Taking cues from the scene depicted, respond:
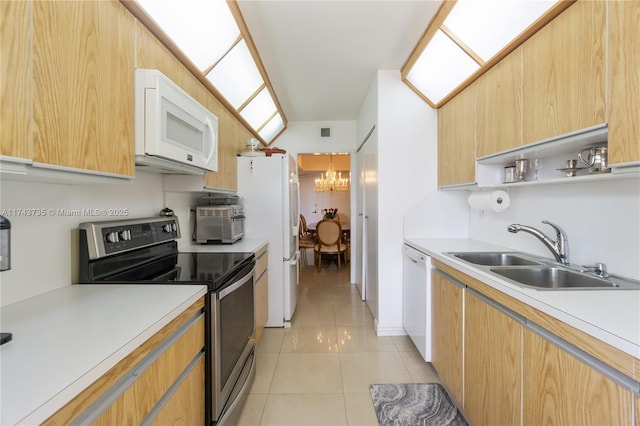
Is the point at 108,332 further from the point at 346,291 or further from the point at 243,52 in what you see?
the point at 346,291

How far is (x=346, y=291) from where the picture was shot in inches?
155

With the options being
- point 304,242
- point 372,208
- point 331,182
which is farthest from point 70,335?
point 331,182

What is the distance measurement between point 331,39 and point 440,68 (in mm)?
905

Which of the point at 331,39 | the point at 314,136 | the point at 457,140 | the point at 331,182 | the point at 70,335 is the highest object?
the point at 331,39

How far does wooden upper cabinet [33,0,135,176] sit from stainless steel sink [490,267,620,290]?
6.04 feet

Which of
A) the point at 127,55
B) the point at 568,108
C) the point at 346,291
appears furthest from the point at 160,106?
the point at 346,291

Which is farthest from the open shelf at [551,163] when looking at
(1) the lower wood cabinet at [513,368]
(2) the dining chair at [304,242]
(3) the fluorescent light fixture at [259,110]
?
(2) the dining chair at [304,242]

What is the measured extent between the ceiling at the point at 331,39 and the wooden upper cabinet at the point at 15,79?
1355mm

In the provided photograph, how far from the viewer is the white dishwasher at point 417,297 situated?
198 cm

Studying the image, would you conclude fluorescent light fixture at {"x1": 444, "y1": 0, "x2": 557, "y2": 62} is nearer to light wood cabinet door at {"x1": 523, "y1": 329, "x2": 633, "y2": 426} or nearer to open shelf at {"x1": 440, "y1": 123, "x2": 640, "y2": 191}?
open shelf at {"x1": 440, "y1": 123, "x2": 640, "y2": 191}

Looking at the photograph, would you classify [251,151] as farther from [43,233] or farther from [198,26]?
[43,233]

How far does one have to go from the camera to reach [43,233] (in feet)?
3.58

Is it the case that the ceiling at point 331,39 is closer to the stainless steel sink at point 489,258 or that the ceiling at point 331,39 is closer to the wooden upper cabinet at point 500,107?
the wooden upper cabinet at point 500,107

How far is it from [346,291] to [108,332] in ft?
11.2
